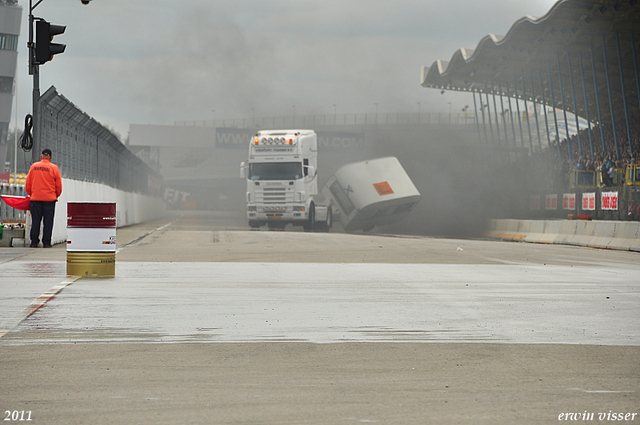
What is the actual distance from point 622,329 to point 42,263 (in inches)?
376

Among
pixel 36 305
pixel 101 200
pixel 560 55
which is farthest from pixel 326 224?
pixel 36 305

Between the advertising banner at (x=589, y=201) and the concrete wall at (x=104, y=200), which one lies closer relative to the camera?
the concrete wall at (x=104, y=200)

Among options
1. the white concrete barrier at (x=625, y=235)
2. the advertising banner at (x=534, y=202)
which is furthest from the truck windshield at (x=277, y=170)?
the white concrete barrier at (x=625, y=235)

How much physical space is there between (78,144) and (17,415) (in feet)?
66.0

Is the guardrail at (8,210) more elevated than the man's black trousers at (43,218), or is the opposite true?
the guardrail at (8,210)

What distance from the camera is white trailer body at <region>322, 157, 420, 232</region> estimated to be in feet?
116

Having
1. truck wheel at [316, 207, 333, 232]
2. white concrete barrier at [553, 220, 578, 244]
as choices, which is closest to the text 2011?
white concrete barrier at [553, 220, 578, 244]

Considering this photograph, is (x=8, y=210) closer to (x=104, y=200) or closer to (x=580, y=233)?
(x=104, y=200)

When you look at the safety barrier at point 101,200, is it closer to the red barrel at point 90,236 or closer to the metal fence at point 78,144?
the metal fence at point 78,144

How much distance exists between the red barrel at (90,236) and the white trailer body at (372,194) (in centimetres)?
2461

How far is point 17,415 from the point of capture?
14.1ft

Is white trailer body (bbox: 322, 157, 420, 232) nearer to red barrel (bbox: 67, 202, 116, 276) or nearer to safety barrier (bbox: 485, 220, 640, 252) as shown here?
safety barrier (bbox: 485, 220, 640, 252)

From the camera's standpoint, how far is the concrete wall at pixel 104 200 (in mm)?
19891

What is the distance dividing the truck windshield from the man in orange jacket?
689 inches
